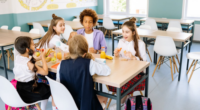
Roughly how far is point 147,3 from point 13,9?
4.15 metres

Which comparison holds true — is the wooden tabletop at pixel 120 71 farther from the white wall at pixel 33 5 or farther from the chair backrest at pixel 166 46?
the white wall at pixel 33 5

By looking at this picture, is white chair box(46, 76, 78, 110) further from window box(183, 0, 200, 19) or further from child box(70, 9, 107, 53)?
window box(183, 0, 200, 19)

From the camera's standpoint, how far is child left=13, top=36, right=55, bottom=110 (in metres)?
1.93

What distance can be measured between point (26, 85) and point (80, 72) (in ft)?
2.28

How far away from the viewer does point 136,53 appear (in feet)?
8.02

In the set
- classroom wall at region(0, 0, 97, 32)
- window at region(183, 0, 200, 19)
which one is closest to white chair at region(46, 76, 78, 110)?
classroom wall at region(0, 0, 97, 32)

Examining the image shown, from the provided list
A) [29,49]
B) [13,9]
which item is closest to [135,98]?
[29,49]

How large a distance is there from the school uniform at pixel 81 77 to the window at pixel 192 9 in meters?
5.27

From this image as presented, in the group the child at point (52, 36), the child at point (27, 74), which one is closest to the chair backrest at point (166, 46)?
the child at point (52, 36)

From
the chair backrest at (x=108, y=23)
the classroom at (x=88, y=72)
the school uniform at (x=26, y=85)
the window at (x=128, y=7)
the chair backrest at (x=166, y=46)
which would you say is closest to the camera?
the classroom at (x=88, y=72)

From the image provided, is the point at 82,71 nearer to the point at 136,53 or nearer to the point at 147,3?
the point at 136,53

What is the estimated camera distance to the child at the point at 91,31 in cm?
275

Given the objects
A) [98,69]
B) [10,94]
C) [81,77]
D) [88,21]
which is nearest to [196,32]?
[88,21]

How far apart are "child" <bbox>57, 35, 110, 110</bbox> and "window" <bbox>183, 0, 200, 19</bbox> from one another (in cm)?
528
